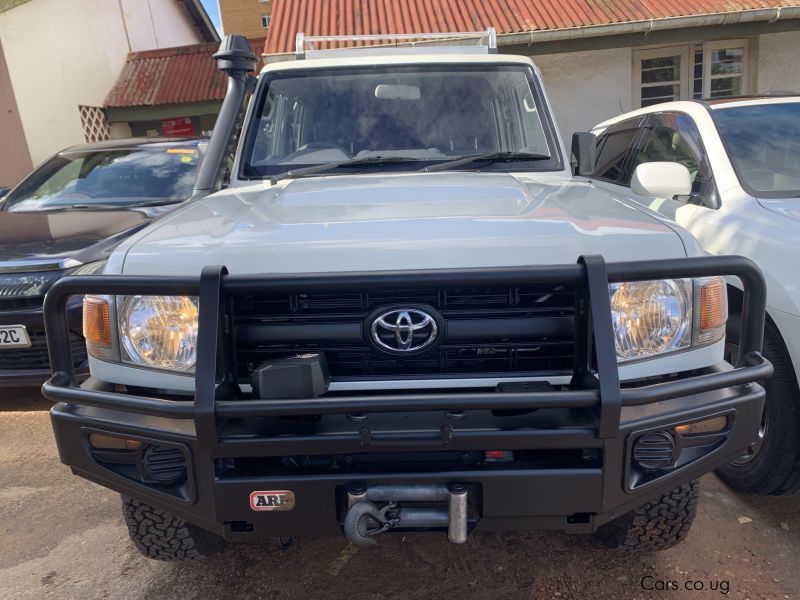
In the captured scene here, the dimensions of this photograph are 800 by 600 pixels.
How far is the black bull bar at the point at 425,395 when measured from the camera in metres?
1.65

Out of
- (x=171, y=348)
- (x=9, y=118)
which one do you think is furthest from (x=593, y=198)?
(x=9, y=118)

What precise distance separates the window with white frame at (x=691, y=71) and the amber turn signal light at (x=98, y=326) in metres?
9.51

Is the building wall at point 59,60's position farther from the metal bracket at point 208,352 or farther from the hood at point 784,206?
the hood at point 784,206

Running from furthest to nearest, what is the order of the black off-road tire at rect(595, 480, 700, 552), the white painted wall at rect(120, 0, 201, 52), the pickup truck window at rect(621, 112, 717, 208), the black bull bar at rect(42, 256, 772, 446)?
the white painted wall at rect(120, 0, 201, 52), the pickup truck window at rect(621, 112, 717, 208), the black off-road tire at rect(595, 480, 700, 552), the black bull bar at rect(42, 256, 772, 446)

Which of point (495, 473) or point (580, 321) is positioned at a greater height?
point (580, 321)

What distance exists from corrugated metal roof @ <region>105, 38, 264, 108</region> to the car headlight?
13451 mm

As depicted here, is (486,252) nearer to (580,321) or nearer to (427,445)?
(580,321)

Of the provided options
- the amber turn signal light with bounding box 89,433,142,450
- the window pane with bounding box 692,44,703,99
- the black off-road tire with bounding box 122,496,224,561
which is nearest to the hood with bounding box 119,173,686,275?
the amber turn signal light with bounding box 89,433,142,450

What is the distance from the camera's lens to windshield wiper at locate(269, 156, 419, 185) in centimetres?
291

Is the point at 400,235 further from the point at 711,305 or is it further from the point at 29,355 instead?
the point at 29,355

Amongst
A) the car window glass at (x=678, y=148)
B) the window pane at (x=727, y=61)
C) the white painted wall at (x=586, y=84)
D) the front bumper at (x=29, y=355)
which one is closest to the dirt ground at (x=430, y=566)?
the front bumper at (x=29, y=355)

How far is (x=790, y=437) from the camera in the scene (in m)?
2.64

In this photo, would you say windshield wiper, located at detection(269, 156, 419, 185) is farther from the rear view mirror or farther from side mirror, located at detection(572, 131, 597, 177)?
side mirror, located at detection(572, 131, 597, 177)

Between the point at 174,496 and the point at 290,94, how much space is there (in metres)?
2.16
